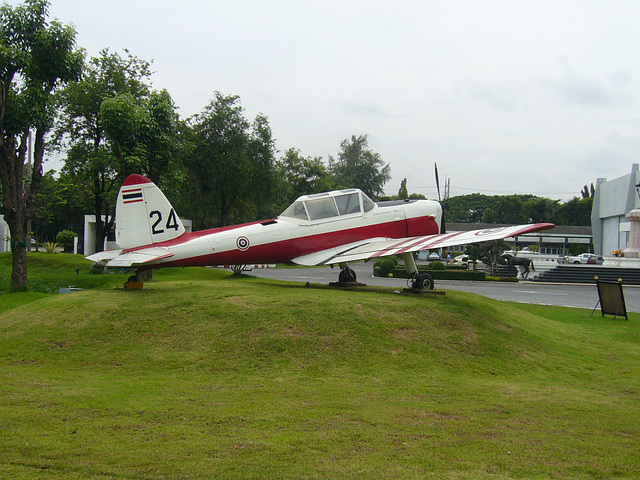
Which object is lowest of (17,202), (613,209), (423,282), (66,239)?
(423,282)

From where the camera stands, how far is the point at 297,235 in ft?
44.8

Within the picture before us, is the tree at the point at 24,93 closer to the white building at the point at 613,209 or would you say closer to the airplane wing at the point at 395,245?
the airplane wing at the point at 395,245

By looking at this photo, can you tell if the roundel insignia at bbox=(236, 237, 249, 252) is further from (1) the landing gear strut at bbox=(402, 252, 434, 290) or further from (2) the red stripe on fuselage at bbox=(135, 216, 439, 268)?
(1) the landing gear strut at bbox=(402, 252, 434, 290)

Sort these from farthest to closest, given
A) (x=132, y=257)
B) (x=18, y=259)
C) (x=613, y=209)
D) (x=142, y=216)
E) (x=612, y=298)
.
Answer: (x=613, y=209), (x=18, y=259), (x=612, y=298), (x=142, y=216), (x=132, y=257)

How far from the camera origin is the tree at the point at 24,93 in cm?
1784

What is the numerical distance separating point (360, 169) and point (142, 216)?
81883 mm

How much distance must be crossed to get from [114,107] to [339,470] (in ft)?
63.2

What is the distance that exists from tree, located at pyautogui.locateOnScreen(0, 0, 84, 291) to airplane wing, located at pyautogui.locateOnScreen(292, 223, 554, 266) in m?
10.7

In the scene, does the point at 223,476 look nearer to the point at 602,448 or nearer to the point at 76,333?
the point at 602,448

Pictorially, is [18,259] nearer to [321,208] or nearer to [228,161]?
[321,208]

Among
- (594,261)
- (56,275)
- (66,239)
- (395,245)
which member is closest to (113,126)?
(56,275)

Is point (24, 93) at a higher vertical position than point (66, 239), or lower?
higher

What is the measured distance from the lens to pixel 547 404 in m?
7.05

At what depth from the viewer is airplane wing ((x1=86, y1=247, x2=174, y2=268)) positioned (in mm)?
11383
